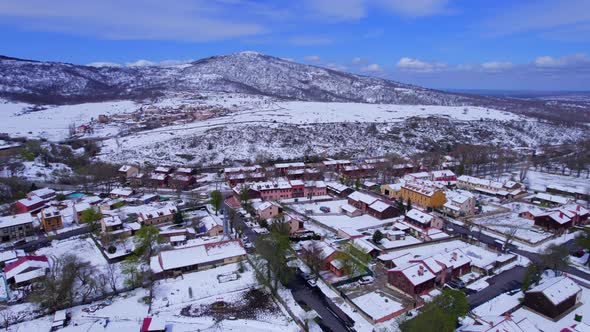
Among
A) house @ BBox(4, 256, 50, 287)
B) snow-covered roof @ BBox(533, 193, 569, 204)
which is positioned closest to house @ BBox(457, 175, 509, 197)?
snow-covered roof @ BBox(533, 193, 569, 204)

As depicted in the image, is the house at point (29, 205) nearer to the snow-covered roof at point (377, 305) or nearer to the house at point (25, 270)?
the house at point (25, 270)

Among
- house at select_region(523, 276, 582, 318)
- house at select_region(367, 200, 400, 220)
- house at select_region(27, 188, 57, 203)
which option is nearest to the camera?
house at select_region(523, 276, 582, 318)

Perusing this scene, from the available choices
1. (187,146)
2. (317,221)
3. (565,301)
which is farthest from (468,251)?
(187,146)

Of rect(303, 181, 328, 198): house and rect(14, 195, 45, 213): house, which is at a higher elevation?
rect(14, 195, 45, 213): house

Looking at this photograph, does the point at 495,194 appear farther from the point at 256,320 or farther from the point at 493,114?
the point at 493,114

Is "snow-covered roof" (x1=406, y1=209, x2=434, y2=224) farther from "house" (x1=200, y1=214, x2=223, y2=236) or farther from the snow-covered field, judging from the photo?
the snow-covered field
